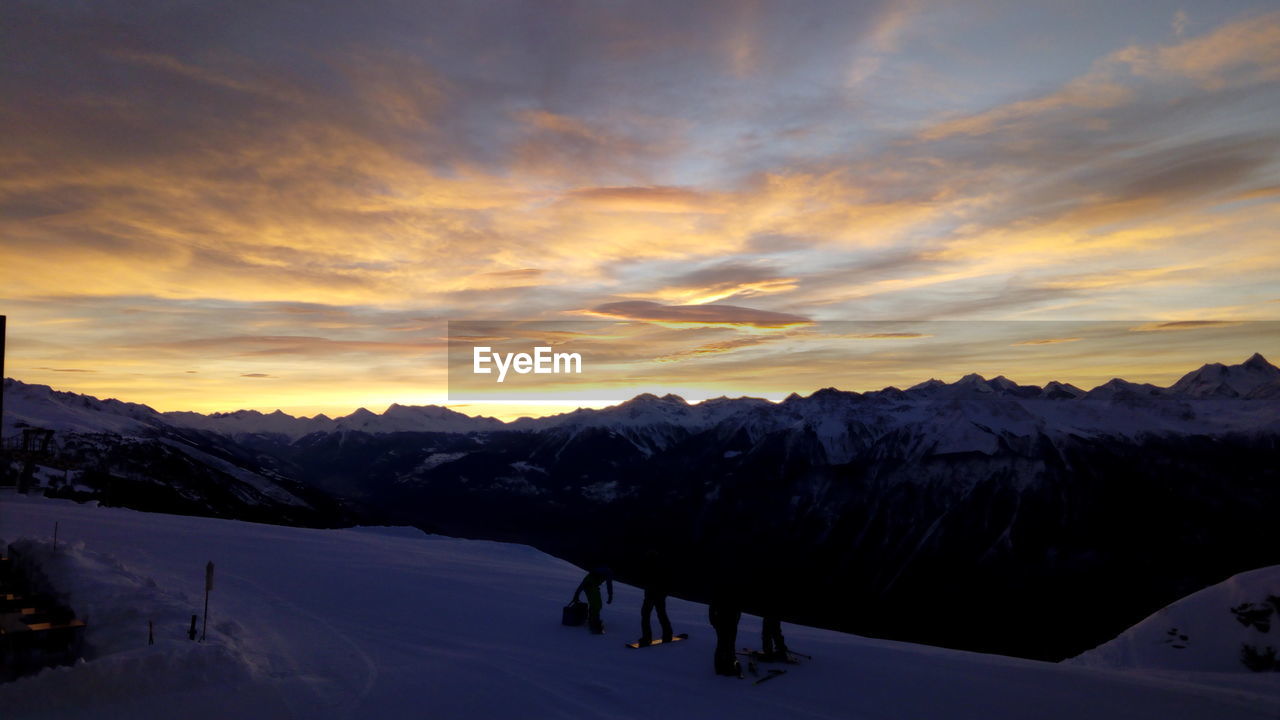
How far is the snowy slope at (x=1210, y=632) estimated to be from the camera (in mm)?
22859

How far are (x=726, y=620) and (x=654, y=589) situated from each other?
2.66 meters

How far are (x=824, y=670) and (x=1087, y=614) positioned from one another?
8288 inches

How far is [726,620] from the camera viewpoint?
13.6m

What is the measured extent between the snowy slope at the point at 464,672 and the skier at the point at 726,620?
0.44m

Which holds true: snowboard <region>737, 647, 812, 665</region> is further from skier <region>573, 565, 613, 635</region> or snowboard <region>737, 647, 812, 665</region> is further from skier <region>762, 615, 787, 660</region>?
skier <region>573, 565, 613, 635</region>

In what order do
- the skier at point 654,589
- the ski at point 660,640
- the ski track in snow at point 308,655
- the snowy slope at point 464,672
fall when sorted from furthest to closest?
the ski at point 660,640 → the skier at point 654,589 → the ski track in snow at point 308,655 → the snowy slope at point 464,672

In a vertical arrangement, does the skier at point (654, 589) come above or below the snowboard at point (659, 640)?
above

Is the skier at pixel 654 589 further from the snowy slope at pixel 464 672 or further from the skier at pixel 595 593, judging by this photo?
the skier at pixel 595 593

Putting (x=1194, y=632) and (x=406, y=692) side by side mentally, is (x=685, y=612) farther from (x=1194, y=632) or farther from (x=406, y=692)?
(x=1194, y=632)

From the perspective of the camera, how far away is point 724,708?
1198 cm

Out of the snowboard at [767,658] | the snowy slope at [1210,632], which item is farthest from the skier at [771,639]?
the snowy slope at [1210,632]

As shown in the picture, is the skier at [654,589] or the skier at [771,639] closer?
the skier at [771,639]

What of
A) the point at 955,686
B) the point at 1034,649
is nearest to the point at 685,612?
the point at 955,686

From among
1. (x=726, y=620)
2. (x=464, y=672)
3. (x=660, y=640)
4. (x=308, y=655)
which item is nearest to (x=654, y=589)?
(x=660, y=640)
